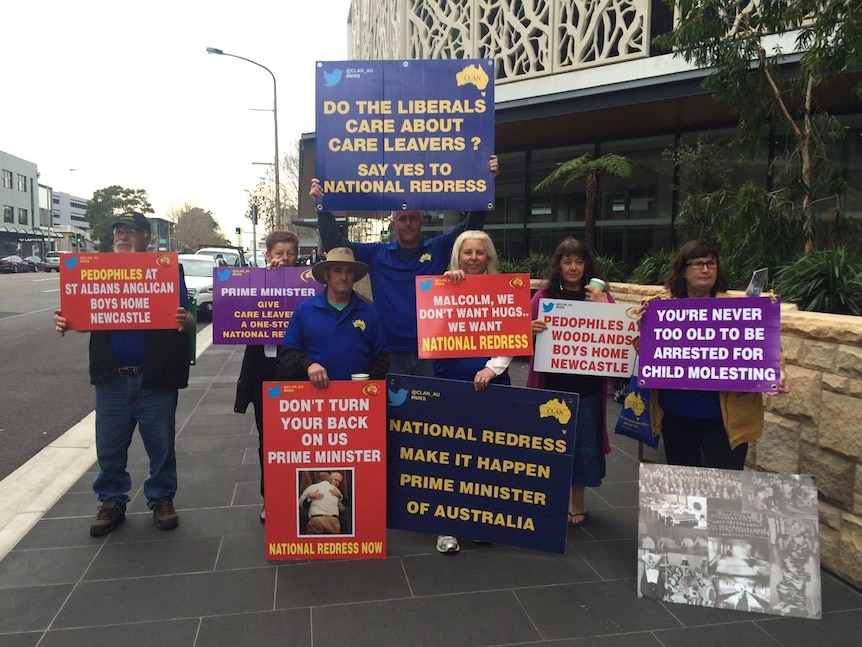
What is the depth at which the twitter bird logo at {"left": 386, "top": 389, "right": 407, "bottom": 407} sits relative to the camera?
11.6 ft

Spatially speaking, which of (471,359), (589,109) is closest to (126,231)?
(471,359)

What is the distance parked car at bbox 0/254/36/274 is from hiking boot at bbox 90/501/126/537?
52953 mm

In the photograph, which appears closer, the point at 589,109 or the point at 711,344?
the point at 711,344

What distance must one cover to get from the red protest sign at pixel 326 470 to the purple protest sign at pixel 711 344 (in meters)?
1.46

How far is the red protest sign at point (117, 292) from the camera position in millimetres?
3668

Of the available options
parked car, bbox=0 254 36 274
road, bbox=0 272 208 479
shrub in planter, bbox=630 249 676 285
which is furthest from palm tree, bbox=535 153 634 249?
parked car, bbox=0 254 36 274

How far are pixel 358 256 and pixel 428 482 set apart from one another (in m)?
1.44

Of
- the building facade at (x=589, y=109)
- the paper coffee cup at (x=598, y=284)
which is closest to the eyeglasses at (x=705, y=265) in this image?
the paper coffee cup at (x=598, y=284)

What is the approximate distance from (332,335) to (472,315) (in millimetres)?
779

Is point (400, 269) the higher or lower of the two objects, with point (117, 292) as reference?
higher

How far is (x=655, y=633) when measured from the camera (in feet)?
9.22

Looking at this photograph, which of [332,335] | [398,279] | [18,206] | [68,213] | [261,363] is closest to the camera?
[332,335]

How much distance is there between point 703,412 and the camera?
320 centimetres

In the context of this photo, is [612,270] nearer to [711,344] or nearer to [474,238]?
[474,238]
